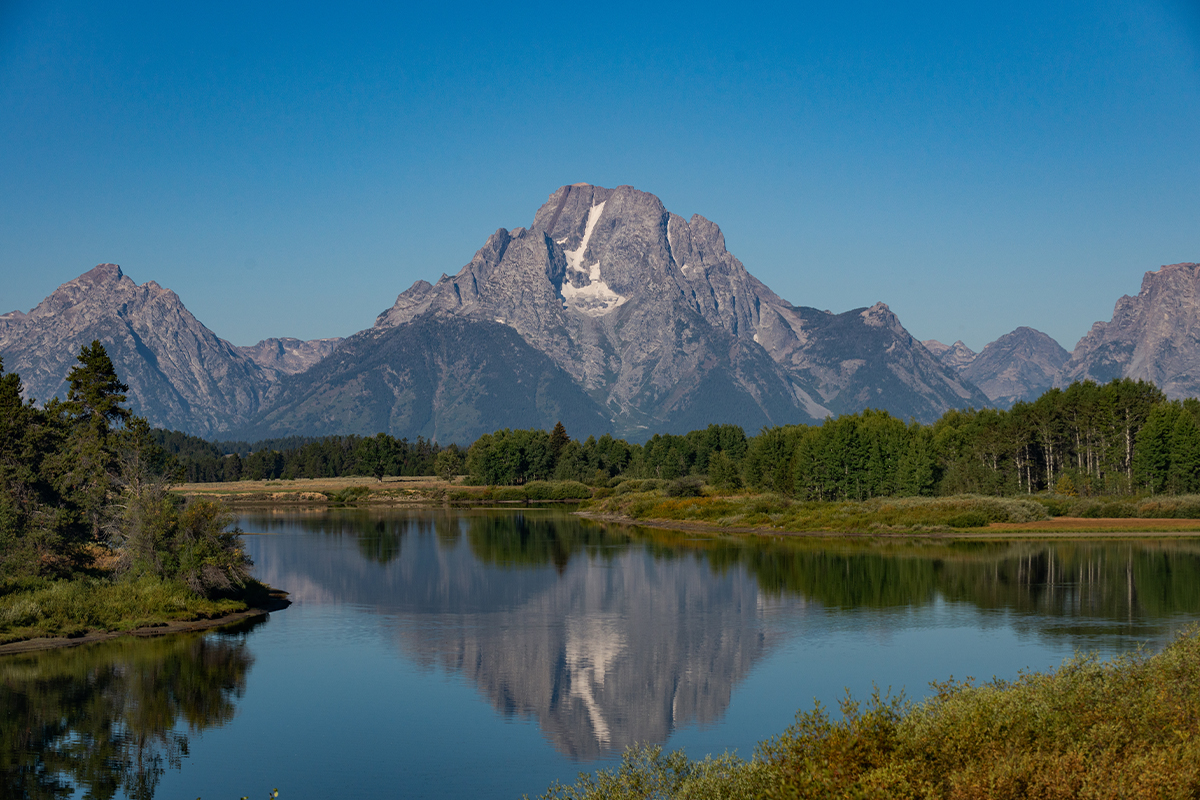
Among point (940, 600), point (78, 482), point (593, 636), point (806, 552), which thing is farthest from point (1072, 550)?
point (78, 482)

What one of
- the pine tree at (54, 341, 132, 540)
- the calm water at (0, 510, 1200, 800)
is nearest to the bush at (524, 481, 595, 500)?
the calm water at (0, 510, 1200, 800)

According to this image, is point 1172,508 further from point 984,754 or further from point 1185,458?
point 984,754

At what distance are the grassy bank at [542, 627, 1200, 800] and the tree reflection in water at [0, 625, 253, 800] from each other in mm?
15365

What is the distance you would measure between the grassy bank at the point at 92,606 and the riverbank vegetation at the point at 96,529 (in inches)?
2.2

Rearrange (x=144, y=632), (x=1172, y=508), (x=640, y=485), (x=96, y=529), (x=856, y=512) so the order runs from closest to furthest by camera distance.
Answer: (x=144, y=632), (x=96, y=529), (x=1172, y=508), (x=856, y=512), (x=640, y=485)

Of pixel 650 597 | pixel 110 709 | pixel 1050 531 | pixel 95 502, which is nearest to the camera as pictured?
pixel 110 709

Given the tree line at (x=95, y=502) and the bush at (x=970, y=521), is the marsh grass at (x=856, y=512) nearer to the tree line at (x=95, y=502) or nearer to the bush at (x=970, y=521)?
the bush at (x=970, y=521)

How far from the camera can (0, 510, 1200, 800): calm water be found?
31875mm

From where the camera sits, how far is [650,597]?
218 ft

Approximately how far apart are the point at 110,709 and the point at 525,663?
1794 cm

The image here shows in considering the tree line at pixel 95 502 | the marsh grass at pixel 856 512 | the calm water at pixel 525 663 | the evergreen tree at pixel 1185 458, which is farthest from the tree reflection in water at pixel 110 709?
the evergreen tree at pixel 1185 458

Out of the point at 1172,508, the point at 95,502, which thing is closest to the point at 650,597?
the point at 95,502

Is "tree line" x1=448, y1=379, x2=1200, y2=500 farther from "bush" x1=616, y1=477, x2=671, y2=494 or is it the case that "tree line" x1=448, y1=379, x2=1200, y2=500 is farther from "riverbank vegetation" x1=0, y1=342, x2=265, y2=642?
"riverbank vegetation" x1=0, y1=342, x2=265, y2=642

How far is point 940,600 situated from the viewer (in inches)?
2420
